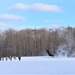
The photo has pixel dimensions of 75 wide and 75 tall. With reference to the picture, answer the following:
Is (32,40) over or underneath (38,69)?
over

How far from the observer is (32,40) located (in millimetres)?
71625

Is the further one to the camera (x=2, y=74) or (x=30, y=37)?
(x=30, y=37)

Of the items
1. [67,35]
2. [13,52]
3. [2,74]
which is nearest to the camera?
[2,74]

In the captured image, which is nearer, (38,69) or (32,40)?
(38,69)

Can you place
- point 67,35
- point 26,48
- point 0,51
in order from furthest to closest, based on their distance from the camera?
point 67,35, point 26,48, point 0,51

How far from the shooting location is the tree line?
66725 millimetres

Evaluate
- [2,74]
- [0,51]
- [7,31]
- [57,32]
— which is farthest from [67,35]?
[2,74]

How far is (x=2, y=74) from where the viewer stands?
434 inches

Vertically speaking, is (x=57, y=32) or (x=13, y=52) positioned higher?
(x=57, y=32)

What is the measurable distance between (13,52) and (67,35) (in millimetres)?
18723

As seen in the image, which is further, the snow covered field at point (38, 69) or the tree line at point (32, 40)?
the tree line at point (32, 40)

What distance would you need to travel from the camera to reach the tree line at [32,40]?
219ft

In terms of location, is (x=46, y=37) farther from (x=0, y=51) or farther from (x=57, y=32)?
(x=0, y=51)

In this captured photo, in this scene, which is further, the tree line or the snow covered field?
the tree line
